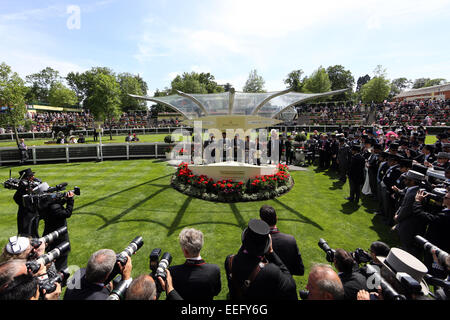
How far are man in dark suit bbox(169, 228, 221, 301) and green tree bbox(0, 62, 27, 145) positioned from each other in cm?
2361

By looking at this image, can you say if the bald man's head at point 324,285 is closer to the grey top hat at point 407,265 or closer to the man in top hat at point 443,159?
the grey top hat at point 407,265

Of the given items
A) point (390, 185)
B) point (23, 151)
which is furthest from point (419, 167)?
point (23, 151)

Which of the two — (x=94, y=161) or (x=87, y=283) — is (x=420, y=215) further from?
(x=94, y=161)

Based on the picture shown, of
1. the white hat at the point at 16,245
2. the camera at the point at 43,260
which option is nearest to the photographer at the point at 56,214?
the camera at the point at 43,260

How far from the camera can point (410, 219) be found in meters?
4.41

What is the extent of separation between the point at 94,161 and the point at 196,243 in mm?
18067

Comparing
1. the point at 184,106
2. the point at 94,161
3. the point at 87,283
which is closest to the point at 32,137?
the point at 94,161

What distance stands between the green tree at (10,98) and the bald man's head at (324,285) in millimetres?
24968

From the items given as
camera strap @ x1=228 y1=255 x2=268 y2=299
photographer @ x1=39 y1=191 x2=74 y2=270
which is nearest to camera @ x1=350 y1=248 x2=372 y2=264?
camera strap @ x1=228 y1=255 x2=268 y2=299

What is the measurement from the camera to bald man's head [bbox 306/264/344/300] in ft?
5.98

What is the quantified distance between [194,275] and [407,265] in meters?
2.32

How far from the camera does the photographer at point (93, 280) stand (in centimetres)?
209

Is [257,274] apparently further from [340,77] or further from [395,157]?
[340,77]

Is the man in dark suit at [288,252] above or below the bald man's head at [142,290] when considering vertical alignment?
below
